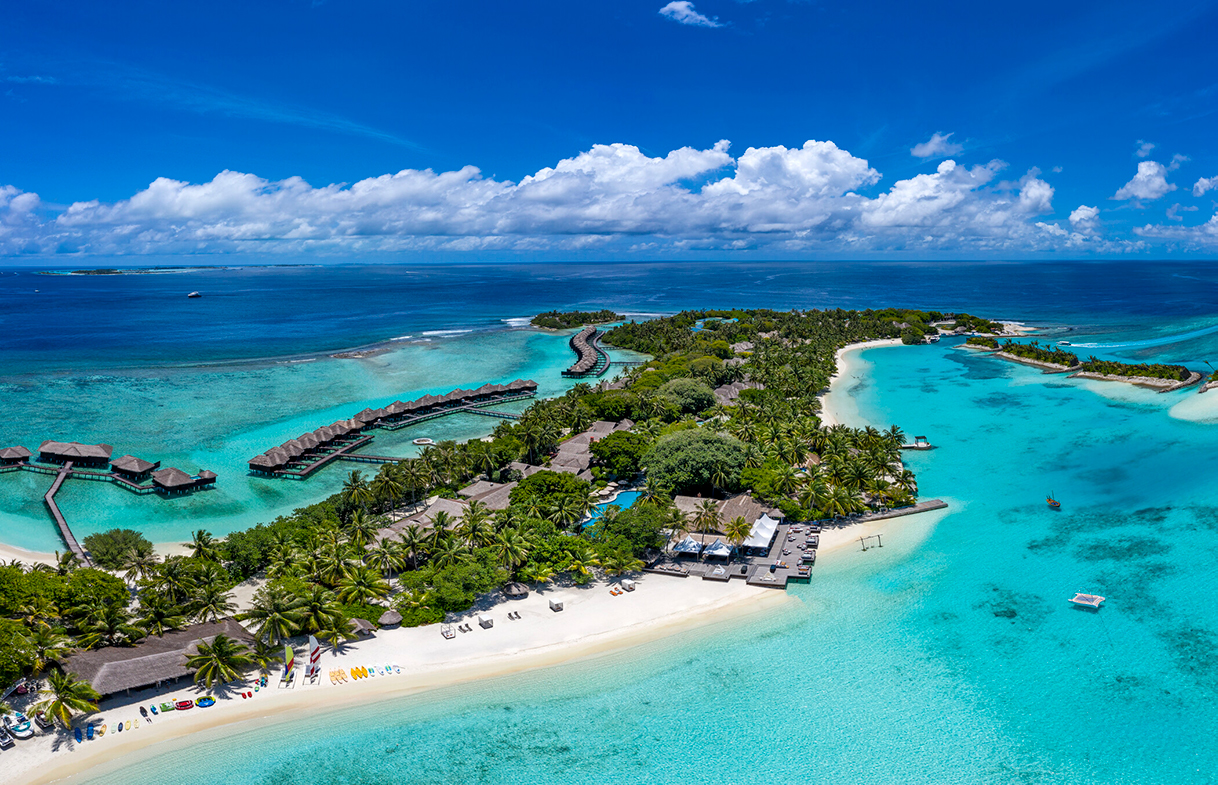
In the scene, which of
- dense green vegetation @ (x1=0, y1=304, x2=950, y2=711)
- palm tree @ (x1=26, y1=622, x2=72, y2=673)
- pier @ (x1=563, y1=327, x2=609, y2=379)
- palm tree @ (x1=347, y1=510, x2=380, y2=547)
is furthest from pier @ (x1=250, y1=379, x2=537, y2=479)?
palm tree @ (x1=26, y1=622, x2=72, y2=673)

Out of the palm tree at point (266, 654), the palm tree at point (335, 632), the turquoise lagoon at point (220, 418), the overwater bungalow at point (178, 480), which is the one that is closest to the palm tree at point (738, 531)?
the palm tree at point (335, 632)

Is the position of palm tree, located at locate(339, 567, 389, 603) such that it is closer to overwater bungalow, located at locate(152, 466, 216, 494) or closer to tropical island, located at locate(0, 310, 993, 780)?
tropical island, located at locate(0, 310, 993, 780)

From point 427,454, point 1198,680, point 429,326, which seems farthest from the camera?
point 429,326

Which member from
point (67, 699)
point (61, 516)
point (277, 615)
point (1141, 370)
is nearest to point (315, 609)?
point (277, 615)

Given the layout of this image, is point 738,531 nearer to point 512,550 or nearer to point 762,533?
point 762,533

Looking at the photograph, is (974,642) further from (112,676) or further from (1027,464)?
(112,676)

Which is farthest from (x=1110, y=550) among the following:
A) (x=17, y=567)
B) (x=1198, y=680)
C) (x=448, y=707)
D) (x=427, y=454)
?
(x=17, y=567)

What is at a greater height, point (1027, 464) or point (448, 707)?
point (1027, 464)
